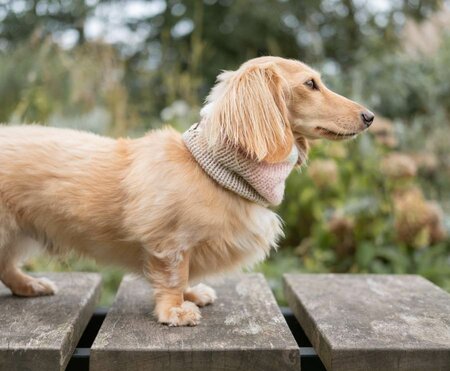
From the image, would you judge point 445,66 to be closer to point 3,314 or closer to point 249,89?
point 249,89

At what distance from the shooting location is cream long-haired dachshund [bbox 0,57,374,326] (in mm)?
2107

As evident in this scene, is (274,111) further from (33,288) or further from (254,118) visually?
(33,288)

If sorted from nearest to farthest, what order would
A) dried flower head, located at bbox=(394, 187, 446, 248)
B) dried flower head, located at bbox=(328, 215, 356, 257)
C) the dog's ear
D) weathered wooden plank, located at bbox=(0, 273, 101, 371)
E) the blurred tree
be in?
weathered wooden plank, located at bbox=(0, 273, 101, 371) → the dog's ear → dried flower head, located at bbox=(394, 187, 446, 248) → dried flower head, located at bbox=(328, 215, 356, 257) → the blurred tree

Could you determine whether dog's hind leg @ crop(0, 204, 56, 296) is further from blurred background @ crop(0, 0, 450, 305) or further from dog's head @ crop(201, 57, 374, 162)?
dog's head @ crop(201, 57, 374, 162)

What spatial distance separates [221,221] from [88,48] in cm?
448

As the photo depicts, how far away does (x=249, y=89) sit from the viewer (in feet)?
6.93

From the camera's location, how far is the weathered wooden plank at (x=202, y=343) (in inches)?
71.0

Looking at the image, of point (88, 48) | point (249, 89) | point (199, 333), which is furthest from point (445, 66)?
point (199, 333)

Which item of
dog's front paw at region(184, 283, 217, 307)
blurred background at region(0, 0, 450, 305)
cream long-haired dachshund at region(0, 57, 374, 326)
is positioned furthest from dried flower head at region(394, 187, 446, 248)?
dog's front paw at region(184, 283, 217, 307)

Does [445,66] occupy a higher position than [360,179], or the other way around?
[445,66]

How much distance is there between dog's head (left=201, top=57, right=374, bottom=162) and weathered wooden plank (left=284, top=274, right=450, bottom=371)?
2.24ft

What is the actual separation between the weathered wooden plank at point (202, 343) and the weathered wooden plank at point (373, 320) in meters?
0.14

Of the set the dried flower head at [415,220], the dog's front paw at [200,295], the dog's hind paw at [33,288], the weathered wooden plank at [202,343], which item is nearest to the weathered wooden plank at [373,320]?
the weathered wooden plank at [202,343]

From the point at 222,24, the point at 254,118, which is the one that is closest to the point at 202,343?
the point at 254,118
